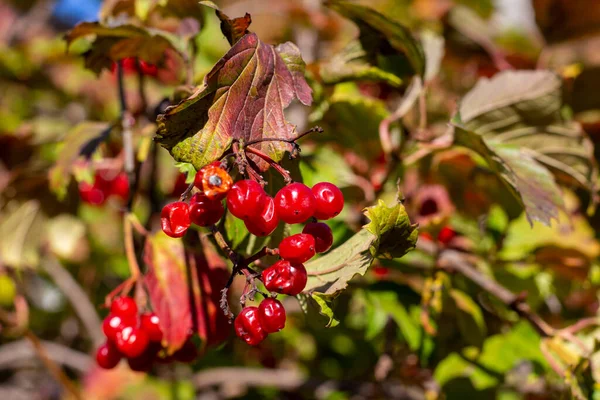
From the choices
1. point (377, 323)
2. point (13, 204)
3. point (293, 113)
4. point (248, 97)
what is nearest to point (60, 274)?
point (13, 204)

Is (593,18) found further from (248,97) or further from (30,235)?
(30,235)

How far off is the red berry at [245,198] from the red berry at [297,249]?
2.8 inches

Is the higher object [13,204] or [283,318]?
[283,318]

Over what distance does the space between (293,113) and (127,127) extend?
1.49 m

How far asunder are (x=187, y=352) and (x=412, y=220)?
789 millimetres

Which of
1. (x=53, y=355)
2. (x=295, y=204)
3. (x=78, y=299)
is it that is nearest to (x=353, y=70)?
(x=295, y=204)

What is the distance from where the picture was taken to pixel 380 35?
1277 millimetres

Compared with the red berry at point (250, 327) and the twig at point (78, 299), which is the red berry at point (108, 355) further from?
the twig at point (78, 299)

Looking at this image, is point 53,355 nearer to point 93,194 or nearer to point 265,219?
point 93,194

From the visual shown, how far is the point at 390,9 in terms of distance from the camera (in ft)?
11.3

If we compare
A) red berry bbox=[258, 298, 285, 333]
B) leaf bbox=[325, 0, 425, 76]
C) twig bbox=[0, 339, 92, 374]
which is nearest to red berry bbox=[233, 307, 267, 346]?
red berry bbox=[258, 298, 285, 333]

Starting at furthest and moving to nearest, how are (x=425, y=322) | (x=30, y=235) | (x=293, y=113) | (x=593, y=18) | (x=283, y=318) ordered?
1. (x=293, y=113)
2. (x=593, y=18)
3. (x=30, y=235)
4. (x=425, y=322)
5. (x=283, y=318)

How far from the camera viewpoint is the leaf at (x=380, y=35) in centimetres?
117

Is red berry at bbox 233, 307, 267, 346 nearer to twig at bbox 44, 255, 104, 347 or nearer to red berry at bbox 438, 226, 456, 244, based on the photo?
red berry at bbox 438, 226, 456, 244
